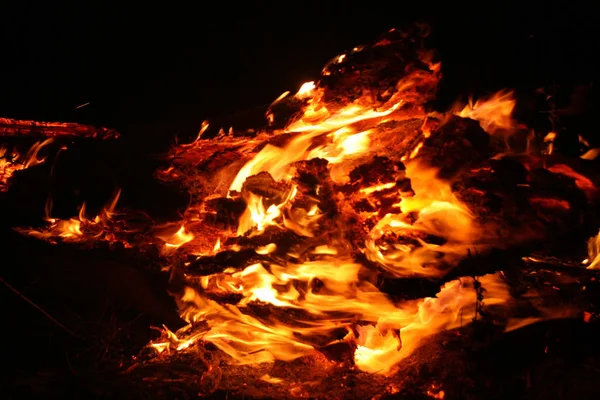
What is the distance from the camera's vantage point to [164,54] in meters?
4.00

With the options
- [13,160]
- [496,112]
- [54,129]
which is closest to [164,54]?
[54,129]

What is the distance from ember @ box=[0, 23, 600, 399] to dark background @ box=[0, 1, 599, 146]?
64cm

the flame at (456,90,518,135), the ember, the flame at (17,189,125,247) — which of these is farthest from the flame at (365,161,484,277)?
the flame at (17,189,125,247)

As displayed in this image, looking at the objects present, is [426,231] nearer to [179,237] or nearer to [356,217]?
[356,217]

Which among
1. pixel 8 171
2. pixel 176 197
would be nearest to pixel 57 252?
pixel 8 171

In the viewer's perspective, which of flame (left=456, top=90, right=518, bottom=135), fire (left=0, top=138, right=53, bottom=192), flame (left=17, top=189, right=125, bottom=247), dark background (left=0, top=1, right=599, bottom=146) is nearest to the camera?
flame (left=456, top=90, right=518, bottom=135)

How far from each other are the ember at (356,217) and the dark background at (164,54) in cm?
64

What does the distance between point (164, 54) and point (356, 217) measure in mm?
2637

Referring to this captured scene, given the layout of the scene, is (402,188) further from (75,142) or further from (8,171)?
(8,171)

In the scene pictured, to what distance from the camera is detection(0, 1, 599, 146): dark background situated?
3762 mm

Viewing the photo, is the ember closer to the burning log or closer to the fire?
the fire

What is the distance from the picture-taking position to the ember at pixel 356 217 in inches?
94.3

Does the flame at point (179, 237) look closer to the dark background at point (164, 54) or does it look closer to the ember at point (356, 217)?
the ember at point (356, 217)

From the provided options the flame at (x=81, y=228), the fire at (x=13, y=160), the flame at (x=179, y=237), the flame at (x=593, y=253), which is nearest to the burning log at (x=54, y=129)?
the fire at (x=13, y=160)
